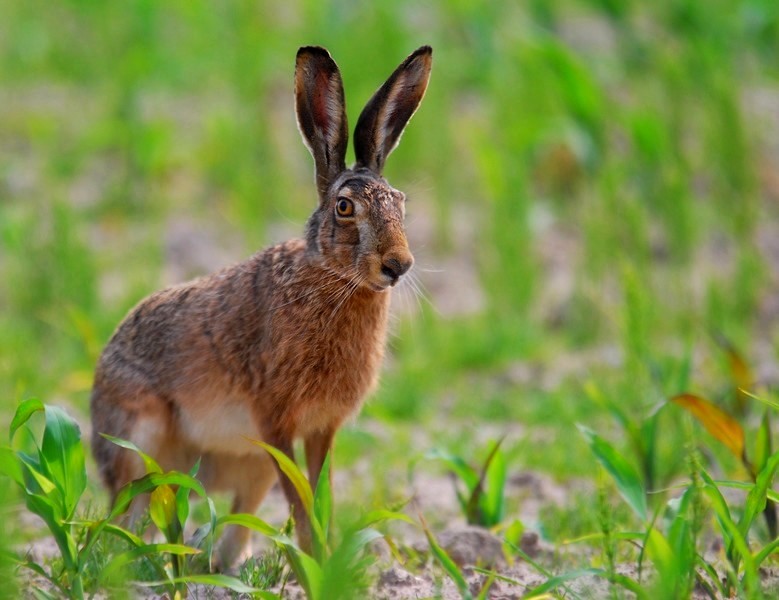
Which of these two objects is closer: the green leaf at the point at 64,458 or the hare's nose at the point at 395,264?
the green leaf at the point at 64,458

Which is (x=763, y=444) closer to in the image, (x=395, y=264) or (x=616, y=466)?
(x=616, y=466)

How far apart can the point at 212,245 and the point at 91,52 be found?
9.43 ft

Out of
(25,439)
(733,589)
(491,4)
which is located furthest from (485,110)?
(733,589)

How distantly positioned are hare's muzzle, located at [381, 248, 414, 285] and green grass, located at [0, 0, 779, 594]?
4.63 ft

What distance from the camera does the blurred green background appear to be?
632 cm

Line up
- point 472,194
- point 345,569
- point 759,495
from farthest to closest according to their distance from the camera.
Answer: point 472,194
point 759,495
point 345,569

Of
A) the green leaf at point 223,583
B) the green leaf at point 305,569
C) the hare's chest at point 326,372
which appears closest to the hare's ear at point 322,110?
the hare's chest at point 326,372

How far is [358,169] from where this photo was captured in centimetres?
397

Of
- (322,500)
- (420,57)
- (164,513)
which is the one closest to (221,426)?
(164,513)

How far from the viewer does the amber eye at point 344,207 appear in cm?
379

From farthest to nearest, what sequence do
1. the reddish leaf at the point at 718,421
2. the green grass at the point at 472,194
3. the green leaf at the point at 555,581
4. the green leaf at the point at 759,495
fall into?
the green grass at the point at 472,194 → the reddish leaf at the point at 718,421 → the green leaf at the point at 759,495 → the green leaf at the point at 555,581

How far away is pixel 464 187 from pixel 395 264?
16.9 ft

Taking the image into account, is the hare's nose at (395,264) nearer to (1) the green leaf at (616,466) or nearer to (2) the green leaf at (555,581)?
(1) the green leaf at (616,466)

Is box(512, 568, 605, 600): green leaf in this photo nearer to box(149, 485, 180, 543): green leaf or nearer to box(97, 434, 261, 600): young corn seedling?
box(97, 434, 261, 600): young corn seedling
